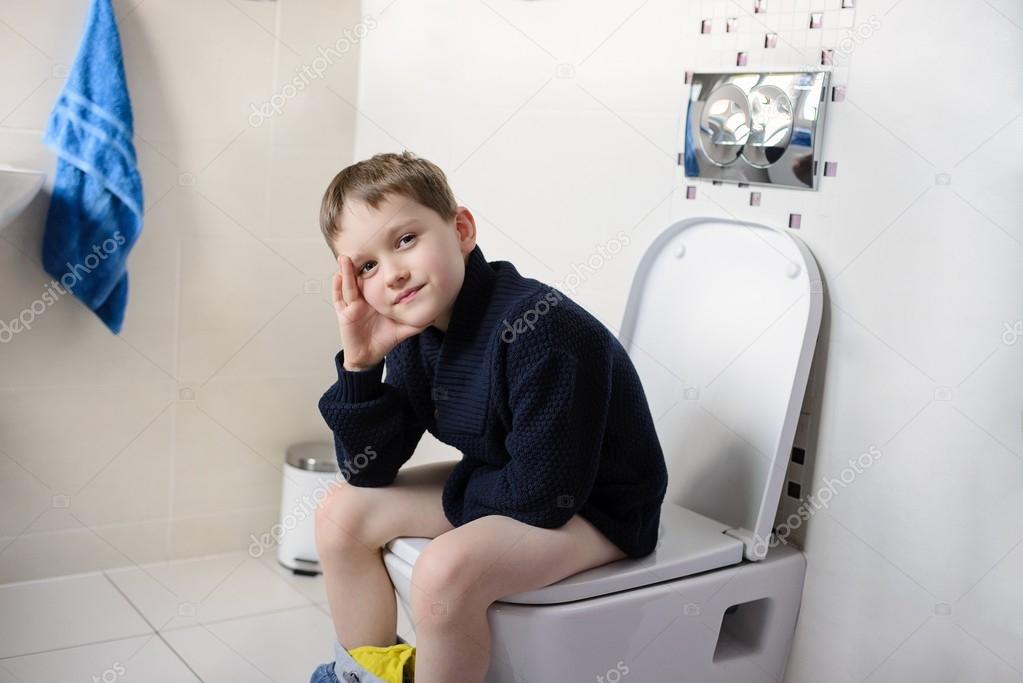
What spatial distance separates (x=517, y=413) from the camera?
122cm

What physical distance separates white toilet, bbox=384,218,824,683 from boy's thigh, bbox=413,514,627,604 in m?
0.02

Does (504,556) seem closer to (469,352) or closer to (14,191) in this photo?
(469,352)

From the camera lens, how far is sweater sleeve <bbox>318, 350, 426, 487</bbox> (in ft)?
4.36

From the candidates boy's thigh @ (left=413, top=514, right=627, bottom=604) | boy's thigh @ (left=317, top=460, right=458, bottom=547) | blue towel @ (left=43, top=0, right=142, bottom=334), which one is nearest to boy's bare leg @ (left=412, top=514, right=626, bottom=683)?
boy's thigh @ (left=413, top=514, right=627, bottom=604)

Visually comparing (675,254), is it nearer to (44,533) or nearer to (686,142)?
(686,142)

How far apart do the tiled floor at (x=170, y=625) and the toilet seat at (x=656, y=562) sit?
1.75ft

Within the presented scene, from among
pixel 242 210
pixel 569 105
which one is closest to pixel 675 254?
pixel 569 105

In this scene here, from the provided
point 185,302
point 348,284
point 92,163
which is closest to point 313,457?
point 185,302

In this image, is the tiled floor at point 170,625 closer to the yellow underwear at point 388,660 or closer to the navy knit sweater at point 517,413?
the yellow underwear at point 388,660

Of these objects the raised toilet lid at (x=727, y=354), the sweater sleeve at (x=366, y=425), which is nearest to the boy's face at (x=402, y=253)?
the sweater sleeve at (x=366, y=425)

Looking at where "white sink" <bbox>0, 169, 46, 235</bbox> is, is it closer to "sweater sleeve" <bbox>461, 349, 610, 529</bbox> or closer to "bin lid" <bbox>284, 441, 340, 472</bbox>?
"bin lid" <bbox>284, 441, 340, 472</bbox>

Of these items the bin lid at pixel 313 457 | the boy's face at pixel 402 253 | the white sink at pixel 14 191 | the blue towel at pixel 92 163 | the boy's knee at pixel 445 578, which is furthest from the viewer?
the bin lid at pixel 313 457

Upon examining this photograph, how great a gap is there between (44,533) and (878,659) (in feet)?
4.65

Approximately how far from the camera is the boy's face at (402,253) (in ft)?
4.11
